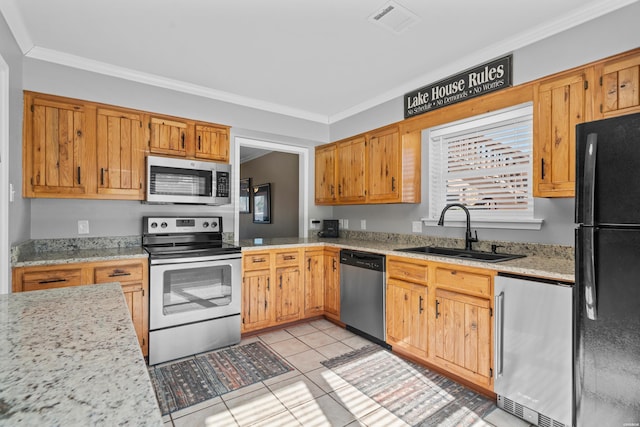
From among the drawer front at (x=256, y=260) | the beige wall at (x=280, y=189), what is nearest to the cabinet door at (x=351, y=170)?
the drawer front at (x=256, y=260)

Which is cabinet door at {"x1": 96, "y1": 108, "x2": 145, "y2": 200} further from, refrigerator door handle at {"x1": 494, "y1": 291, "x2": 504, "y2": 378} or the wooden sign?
refrigerator door handle at {"x1": 494, "y1": 291, "x2": 504, "y2": 378}

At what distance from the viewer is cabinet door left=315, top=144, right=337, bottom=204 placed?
424 centimetres

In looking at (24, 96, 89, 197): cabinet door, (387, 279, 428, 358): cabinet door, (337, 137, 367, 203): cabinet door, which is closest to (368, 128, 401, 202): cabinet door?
(337, 137, 367, 203): cabinet door

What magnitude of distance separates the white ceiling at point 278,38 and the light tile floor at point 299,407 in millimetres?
2559

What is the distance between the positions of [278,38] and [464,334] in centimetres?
255

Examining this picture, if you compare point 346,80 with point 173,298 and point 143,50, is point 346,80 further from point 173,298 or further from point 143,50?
point 173,298

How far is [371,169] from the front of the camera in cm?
372

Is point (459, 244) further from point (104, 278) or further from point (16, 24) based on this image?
→ point (16, 24)

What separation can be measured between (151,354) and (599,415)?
9.66ft

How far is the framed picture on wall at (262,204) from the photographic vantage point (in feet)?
20.4

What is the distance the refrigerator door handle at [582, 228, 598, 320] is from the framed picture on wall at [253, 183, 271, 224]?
5115mm

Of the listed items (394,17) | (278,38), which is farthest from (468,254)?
(278,38)

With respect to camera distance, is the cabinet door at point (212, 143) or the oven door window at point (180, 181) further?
the cabinet door at point (212, 143)

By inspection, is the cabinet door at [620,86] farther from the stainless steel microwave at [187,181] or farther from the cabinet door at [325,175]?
the stainless steel microwave at [187,181]
